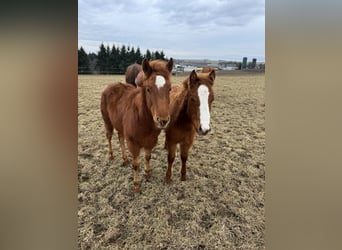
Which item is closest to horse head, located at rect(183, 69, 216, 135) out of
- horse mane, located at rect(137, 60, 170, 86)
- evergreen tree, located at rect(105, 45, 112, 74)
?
horse mane, located at rect(137, 60, 170, 86)

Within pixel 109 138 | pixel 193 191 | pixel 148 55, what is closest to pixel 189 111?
pixel 148 55

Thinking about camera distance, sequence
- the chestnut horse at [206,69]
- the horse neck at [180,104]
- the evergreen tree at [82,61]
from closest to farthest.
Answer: the evergreen tree at [82,61]
the chestnut horse at [206,69]
the horse neck at [180,104]

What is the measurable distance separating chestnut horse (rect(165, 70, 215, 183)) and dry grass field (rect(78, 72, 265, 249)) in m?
0.05

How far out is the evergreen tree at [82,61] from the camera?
63cm

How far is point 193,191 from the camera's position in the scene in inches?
46.4

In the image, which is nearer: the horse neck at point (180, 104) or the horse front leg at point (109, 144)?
the horse neck at point (180, 104)

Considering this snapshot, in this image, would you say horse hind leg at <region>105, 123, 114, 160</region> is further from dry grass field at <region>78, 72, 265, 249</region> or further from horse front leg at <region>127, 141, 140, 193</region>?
horse front leg at <region>127, 141, 140, 193</region>

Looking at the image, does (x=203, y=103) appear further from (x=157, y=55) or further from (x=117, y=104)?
(x=117, y=104)

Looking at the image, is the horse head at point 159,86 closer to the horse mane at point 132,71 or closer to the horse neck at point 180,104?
the horse mane at point 132,71

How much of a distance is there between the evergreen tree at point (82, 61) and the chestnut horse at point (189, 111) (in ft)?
1.30

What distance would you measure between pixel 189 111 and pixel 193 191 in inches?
17.0

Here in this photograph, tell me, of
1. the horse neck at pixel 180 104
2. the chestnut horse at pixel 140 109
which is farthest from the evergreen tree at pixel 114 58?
the horse neck at pixel 180 104
